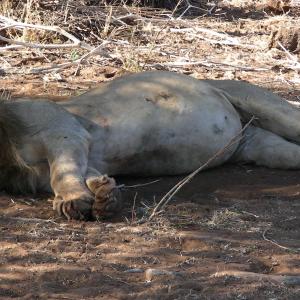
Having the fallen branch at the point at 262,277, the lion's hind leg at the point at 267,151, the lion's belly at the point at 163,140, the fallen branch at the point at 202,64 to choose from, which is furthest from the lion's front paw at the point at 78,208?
the fallen branch at the point at 202,64

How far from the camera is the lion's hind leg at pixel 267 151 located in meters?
5.59

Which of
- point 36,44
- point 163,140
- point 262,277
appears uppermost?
point 262,277

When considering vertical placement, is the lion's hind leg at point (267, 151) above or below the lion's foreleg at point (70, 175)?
below

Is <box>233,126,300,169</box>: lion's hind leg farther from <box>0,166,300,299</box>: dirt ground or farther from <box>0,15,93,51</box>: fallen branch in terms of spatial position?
<box>0,15,93,51</box>: fallen branch

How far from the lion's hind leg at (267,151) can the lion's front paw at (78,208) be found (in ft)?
5.70

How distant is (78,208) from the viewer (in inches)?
163

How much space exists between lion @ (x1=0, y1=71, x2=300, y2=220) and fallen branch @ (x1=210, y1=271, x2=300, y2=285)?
3.15 ft

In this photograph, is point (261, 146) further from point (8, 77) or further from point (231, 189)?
point (8, 77)

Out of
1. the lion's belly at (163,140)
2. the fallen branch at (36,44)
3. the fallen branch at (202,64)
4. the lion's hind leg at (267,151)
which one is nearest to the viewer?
the lion's belly at (163,140)

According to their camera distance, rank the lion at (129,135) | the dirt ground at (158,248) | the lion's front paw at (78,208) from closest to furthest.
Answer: the dirt ground at (158,248) < the lion's front paw at (78,208) < the lion at (129,135)

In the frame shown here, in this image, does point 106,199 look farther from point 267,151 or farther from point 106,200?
point 267,151

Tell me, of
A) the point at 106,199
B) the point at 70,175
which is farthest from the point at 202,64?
the point at 106,199

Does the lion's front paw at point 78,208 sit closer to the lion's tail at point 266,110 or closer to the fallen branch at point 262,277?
the fallen branch at point 262,277

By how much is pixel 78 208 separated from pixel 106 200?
0.47 feet
